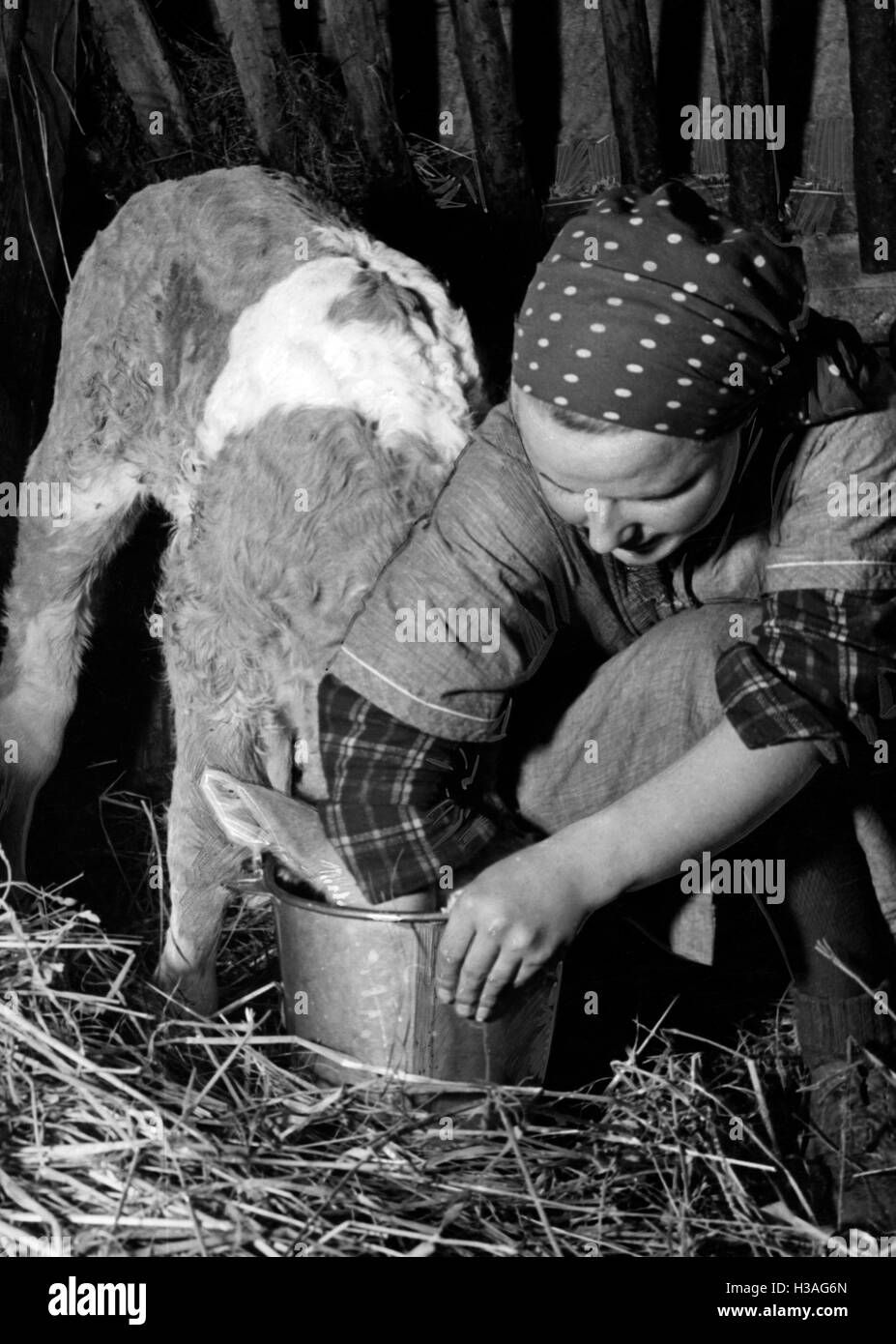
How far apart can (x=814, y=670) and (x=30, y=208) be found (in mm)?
2314

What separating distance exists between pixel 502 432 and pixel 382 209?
164 cm

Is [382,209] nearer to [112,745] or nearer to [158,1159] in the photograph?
[112,745]

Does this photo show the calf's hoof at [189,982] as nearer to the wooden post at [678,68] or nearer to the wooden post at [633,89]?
the wooden post at [633,89]

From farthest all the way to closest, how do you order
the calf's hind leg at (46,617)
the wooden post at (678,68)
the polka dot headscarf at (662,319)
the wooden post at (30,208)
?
the wooden post at (678,68) → the wooden post at (30,208) → the calf's hind leg at (46,617) → the polka dot headscarf at (662,319)

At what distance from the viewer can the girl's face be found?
1.97 meters

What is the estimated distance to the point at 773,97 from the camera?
3.84 meters

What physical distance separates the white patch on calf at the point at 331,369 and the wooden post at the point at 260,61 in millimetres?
888

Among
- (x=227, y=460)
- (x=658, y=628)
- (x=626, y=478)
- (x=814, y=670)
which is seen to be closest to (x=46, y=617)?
(x=227, y=460)

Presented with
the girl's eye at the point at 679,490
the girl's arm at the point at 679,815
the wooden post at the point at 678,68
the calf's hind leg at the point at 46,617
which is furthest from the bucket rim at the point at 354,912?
the wooden post at the point at 678,68

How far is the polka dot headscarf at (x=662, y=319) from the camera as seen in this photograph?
1.93 meters

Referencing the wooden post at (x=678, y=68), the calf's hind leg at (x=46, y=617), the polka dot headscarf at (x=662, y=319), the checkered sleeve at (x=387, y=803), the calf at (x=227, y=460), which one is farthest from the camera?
the wooden post at (x=678, y=68)

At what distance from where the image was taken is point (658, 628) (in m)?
2.40

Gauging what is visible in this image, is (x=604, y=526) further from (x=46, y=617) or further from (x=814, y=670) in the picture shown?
(x=46, y=617)
